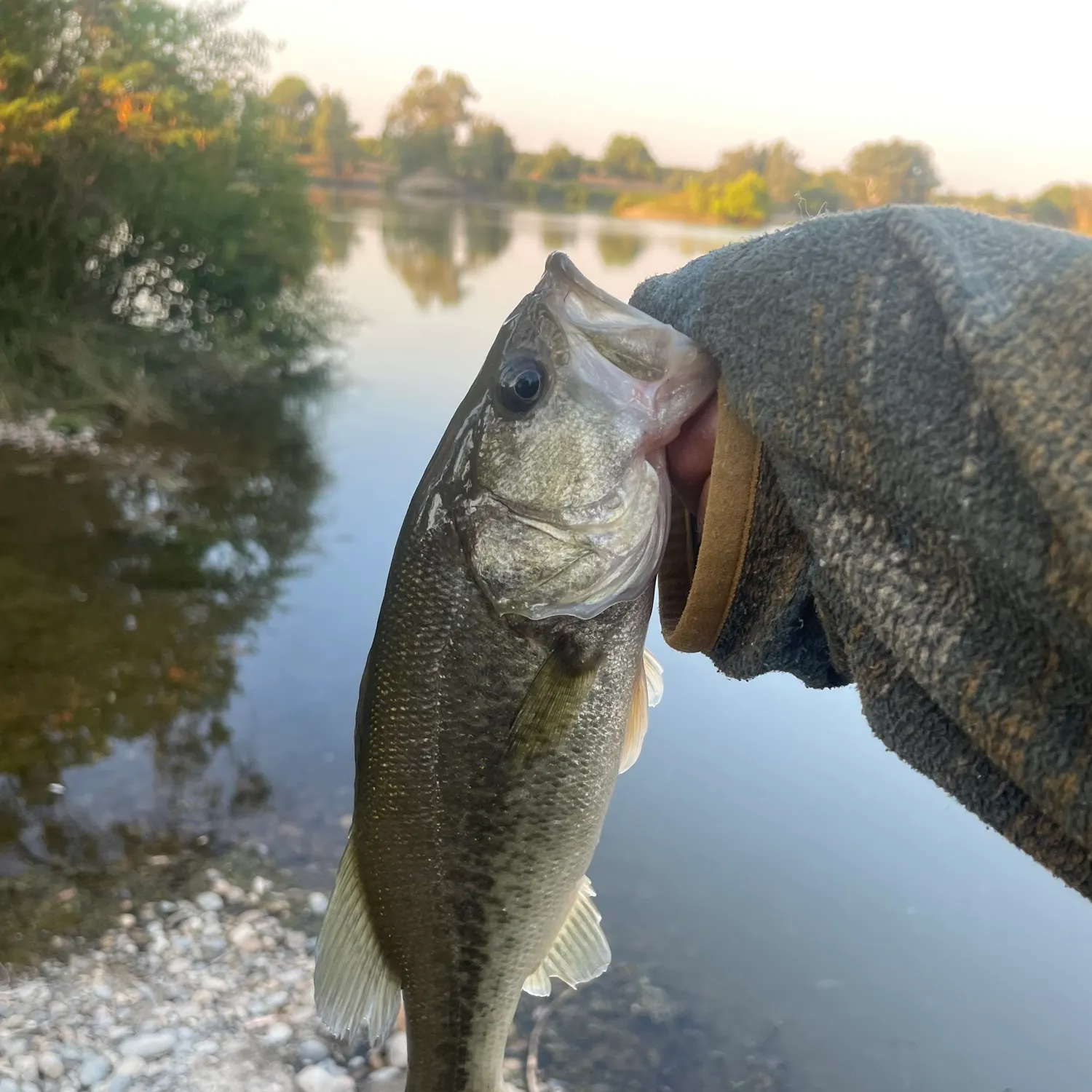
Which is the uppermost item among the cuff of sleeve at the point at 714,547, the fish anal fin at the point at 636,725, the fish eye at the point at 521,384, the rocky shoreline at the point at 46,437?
the fish eye at the point at 521,384

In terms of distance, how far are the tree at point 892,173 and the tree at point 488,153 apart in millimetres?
52252

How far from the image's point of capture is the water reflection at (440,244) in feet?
89.4

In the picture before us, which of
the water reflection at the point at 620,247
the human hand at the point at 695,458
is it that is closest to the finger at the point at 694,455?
the human hand at the point at 695,458

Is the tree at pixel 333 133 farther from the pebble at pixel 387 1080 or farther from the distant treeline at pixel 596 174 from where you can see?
the pebble at pixel 387 1080

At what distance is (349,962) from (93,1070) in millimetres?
1975

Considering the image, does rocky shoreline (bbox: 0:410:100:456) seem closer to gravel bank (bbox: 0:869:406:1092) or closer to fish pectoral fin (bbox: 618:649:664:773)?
gravel bank (bbox: 0:869:406:1092)

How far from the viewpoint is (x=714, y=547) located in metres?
1.76

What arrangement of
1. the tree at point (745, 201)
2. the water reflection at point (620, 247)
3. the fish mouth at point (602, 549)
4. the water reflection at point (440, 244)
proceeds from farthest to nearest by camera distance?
the water reflection at point (440, 244) → the water reflection at point (620, 247) → the tree at point (745, 201) → the fish mouth at point (602, 549)

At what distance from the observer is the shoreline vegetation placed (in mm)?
10688

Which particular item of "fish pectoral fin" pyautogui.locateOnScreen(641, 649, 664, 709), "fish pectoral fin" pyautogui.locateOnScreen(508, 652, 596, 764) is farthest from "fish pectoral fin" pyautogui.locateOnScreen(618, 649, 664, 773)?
"fish pectoral fin" pyautogui.locateOnScreen(508, 652, 596, 764)

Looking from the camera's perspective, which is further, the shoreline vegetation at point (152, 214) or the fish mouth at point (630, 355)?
the shoreline vegetation at point (152, 214)

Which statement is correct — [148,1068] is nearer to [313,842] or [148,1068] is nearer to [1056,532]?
[313,842]

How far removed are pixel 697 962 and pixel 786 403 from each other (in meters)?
3.54

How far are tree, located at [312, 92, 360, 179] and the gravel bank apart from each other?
5090cm
